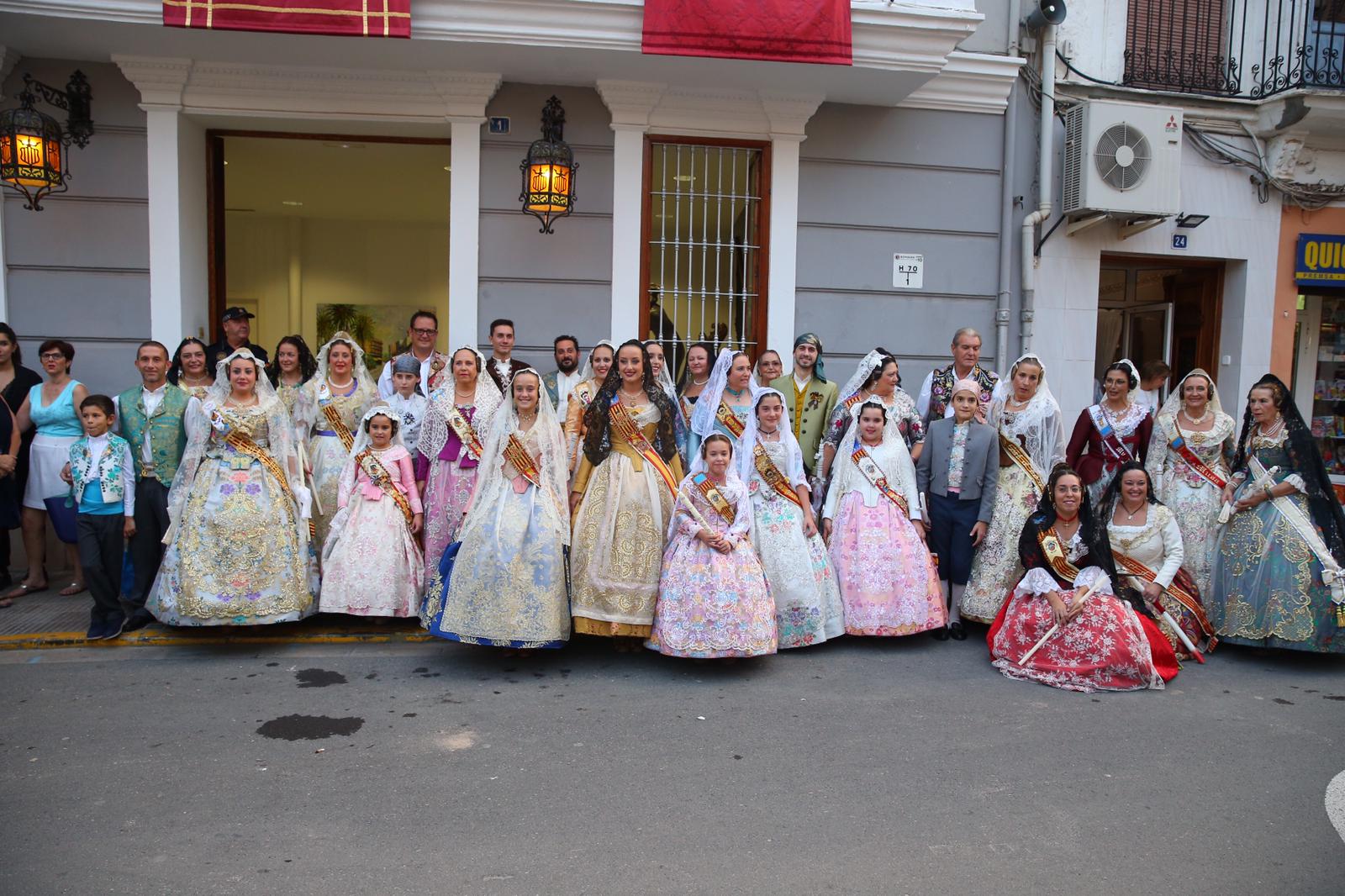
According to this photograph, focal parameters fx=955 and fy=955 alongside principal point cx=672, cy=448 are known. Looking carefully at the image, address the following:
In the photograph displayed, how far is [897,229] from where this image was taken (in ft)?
28.9

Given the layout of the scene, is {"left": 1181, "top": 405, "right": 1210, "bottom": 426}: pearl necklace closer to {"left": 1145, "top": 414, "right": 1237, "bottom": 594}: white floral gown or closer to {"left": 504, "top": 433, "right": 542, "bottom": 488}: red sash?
{"left": 1145, "top": 414, "right": 1237, "bottom": 594}: white floral gown

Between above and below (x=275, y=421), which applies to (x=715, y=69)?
above

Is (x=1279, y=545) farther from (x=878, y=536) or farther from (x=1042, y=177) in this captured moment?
(x=1042, y=177)

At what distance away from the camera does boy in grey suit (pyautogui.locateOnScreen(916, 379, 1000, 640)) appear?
20.7ft

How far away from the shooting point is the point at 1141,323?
1014 cm

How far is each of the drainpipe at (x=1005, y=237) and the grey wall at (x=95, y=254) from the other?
295 inches

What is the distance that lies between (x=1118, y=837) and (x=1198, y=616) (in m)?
2.97

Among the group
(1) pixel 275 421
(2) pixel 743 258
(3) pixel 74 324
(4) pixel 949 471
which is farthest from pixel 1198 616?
(3) pixel 74 324

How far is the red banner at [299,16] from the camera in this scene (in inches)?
266

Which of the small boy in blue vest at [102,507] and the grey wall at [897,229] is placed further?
the grey wall at [897,229]

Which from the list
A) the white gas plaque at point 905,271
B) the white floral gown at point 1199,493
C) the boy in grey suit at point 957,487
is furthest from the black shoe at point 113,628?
the white floral gown at point 1199,493

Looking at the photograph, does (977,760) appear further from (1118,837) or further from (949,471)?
(949,471)

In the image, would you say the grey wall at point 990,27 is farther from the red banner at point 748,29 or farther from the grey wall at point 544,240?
the grey wall at point 544,240

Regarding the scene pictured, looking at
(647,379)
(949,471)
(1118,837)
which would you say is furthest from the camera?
(949,471)
